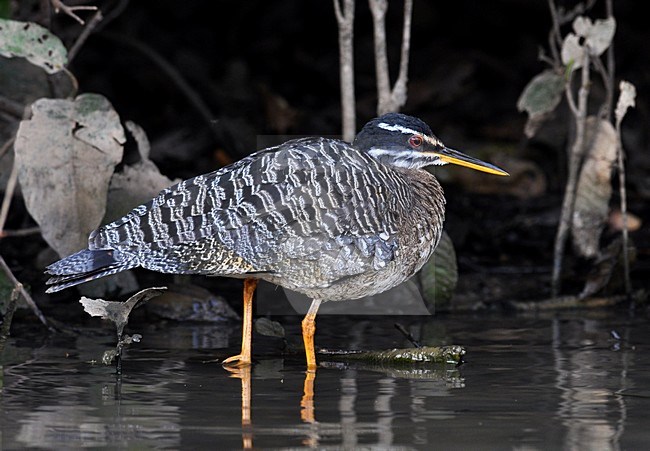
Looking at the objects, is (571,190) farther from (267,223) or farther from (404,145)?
(267,223)

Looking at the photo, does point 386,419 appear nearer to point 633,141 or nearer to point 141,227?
point 141,227

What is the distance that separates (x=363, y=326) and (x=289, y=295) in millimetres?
697

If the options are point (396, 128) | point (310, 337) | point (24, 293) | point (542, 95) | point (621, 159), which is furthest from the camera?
point (621, 159)

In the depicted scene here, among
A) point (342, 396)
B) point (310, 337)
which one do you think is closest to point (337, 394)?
point (342, 396)

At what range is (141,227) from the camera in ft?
20.9

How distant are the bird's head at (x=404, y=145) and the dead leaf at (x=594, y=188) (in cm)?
150

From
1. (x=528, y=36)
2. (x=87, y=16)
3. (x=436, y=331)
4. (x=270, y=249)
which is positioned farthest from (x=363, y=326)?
(x=528, y=36)

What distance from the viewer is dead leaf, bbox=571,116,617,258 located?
27.2 ft

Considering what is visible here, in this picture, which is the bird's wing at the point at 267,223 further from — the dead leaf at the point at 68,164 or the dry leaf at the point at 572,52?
the dry leaf at the point at 572,52

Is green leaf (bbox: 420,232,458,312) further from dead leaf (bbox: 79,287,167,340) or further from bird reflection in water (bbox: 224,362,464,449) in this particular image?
dead leaf (bbox: 79,287,167,340)

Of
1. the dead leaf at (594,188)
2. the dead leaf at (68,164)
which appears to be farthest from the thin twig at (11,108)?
the dead leaf at (594,188)

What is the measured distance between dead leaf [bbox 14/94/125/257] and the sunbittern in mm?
824

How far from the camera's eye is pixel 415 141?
7012 mm

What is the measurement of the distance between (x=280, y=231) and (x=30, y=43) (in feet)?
6.51
